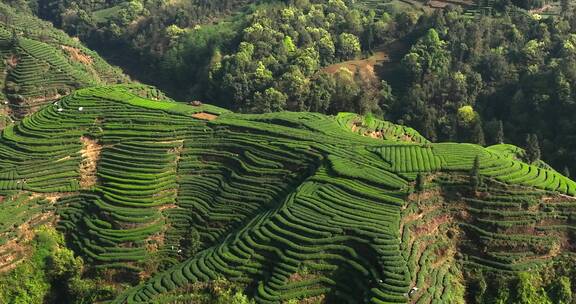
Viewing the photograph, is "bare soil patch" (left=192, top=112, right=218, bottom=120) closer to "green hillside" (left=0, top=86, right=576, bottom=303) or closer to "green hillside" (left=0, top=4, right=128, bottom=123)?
"green hillside" (left=0, top=86, right=576, bottom=303)

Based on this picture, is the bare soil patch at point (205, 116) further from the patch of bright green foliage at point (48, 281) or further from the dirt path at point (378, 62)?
the dirt path at point (378, 62)

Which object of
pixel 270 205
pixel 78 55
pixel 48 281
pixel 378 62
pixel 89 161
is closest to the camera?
pixel 48 281

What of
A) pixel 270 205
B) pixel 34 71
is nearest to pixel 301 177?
pixel 270 205

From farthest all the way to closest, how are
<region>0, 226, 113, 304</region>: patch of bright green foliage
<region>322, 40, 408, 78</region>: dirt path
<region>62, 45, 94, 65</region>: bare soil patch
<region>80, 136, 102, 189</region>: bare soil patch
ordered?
<region>322, 40, 408, 78</region>: dirt path → <region>62, 45, 94, 65</region>: bare soil patch → <region>80, 136, 102, 189</region>: bare soil patch → <region>0, 226, 113, 304</region>: patch of bright green foliage

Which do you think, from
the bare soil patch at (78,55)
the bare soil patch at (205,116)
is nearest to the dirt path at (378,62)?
the bare soil patch at (205,116)

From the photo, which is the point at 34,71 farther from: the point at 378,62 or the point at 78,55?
the point at 378,62

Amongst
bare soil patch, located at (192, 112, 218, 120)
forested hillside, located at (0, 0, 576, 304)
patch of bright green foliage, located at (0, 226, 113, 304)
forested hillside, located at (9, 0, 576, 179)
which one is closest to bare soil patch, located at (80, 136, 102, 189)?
forested hillside, located at (0, 0, 576, 304)
